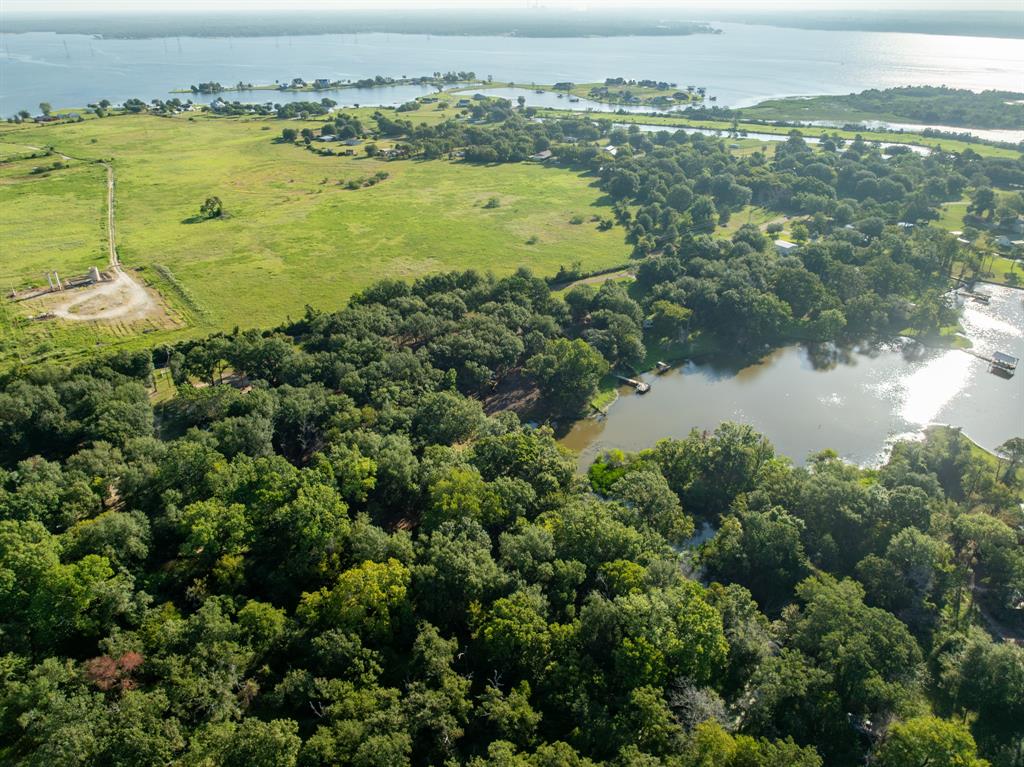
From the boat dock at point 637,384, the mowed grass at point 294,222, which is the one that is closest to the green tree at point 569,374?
the boat dock at point 637,384

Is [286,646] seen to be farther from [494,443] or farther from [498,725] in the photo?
[494,443]

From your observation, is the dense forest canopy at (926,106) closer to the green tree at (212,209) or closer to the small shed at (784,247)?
the small shed at (784,247)

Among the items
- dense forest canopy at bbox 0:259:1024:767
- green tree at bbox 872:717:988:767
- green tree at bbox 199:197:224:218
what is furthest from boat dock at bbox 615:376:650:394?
green tree at bbox 199:197:224:218

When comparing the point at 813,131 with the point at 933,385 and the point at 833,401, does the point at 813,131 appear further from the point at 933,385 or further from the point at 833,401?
the point at 833,401

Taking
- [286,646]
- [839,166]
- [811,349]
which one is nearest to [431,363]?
[286,646]

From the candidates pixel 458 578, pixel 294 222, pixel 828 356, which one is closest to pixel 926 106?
pixel 828 356

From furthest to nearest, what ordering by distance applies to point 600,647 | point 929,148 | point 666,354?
point 929,148 → point 666,354 → point 600,647

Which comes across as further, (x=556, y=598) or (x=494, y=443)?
(x=494, y=443)
